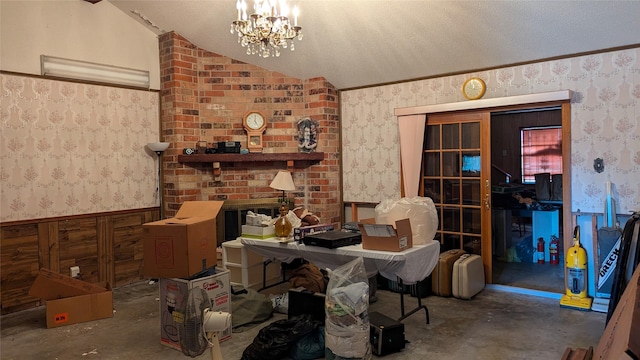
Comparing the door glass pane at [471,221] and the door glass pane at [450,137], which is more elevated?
the door glass pane at [450,137]

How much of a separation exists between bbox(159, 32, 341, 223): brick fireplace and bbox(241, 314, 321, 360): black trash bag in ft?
8.50

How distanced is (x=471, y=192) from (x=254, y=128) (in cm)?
276

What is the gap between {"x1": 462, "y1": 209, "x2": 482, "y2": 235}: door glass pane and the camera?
490 centimetres

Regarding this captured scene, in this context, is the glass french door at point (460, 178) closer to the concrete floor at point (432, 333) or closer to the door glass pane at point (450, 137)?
the door glass pane at point (450, 137)

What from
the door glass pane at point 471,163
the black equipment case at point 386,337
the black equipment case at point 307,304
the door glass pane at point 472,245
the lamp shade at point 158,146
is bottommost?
the black equipment case at point 386,337

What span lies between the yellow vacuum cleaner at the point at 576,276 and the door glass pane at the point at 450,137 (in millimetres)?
1499

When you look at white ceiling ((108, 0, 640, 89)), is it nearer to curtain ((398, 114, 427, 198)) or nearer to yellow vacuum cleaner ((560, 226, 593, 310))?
curtain ((398, 114, 427, 198))

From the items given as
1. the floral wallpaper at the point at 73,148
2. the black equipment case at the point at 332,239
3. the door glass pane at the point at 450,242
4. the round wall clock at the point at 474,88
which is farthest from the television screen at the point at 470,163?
the floral wallpaper at the point at 73,148

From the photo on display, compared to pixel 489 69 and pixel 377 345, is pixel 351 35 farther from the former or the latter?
pixel 377 345

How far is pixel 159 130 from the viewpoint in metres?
5.56

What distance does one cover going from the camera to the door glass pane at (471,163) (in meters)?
4.87

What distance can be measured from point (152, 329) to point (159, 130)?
103 inches

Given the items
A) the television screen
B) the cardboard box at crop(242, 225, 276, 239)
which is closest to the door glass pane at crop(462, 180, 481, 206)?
the television screen

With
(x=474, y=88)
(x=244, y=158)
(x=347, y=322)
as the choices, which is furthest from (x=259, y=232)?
(x=474, y=88)
